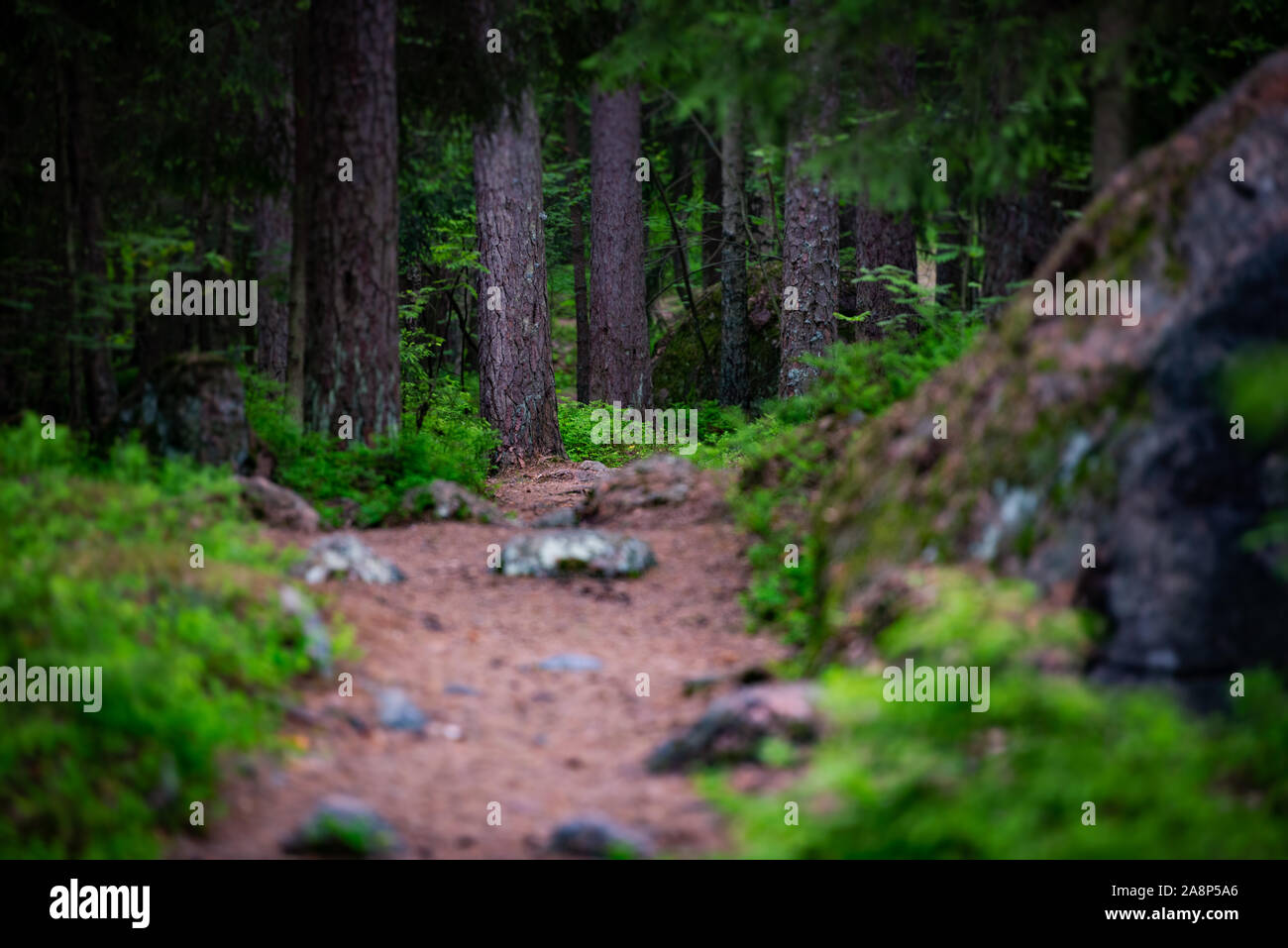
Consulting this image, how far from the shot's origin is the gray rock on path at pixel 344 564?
7445 mm

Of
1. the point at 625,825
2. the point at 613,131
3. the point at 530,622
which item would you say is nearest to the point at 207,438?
the point at 530,622

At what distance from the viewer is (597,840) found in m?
4.32

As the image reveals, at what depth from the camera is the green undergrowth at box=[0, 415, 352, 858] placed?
393 cm

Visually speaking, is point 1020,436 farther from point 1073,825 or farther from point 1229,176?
point 1073,825

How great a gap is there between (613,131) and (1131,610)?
14.5 m

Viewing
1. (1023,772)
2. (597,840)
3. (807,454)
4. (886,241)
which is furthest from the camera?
(886,241)

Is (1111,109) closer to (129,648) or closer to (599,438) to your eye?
(129,648)

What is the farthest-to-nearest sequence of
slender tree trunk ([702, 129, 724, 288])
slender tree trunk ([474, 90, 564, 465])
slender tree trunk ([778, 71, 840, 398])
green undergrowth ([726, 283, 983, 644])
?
slender tree trunk ([702, 129, 724, 288]) → slender tree trunk ([474, 90, 564, 465]) → slender tree trunk ([778, 71, 840, 398]) → green undergrowth ([726, 283, 983, 644])

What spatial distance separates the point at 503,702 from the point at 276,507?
139 inches

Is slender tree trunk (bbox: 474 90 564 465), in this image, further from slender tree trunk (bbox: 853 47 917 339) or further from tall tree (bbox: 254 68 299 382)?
slender tree trunk (bbox: 853 47 917 339)

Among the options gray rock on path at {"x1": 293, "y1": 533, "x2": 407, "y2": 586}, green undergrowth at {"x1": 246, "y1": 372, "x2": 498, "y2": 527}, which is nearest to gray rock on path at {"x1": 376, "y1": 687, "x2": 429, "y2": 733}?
gray rock on path at {"x1": 293, "y1": 533, "x2": 407, "y2": 586}

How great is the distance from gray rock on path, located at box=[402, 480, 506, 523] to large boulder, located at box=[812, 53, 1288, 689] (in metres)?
4.57

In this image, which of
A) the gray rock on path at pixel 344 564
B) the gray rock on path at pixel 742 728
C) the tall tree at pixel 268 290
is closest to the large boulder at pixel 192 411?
the gray rock on path at pixel 344 564

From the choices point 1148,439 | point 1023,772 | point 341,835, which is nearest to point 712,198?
point 1148,439
